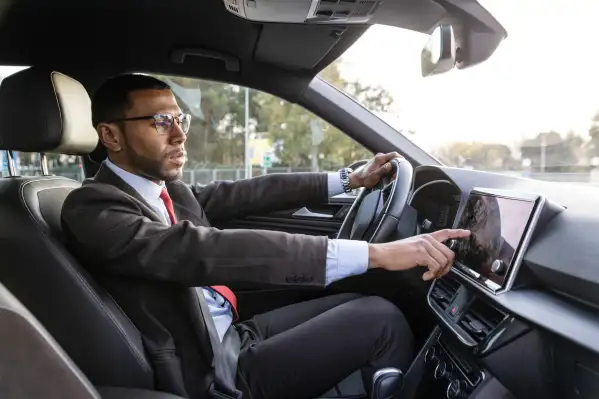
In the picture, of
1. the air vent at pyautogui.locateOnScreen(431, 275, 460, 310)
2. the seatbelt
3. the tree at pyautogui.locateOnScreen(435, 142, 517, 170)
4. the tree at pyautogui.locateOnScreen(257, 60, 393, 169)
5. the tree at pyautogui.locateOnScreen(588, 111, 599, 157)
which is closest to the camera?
the seatbelt

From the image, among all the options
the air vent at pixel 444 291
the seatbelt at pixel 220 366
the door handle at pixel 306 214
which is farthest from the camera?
the door handle at pixel 306 214

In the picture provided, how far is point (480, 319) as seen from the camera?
57.6 inches

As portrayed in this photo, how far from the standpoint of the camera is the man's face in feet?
5.71

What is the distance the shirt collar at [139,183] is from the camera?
172cm

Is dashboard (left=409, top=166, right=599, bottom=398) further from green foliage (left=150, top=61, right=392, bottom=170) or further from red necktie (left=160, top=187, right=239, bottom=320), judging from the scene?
green foliage (left=150, top=61, right=392, bottom=170)

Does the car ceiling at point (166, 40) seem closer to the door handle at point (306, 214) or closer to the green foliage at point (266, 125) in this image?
the green foliage at point (266, 125)

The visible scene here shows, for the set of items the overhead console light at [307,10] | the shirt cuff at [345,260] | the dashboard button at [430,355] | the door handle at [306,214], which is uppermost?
the overhead console light at [307,10]

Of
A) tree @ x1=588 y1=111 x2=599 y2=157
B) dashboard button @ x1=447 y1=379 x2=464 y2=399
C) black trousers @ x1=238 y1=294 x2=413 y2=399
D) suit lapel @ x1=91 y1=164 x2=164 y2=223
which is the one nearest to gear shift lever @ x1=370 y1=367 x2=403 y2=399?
black trousers @ x1=238 y1=294 x2=413 y2=399

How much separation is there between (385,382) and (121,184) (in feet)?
3.29

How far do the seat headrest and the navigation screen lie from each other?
1.26 m

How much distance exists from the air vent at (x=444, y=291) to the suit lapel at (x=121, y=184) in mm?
884

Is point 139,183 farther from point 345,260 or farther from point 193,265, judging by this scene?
point 345,260

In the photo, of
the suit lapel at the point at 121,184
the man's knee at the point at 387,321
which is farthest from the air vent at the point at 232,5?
the man's knee at the point at 387,321

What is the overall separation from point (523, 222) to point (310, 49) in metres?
1.37
